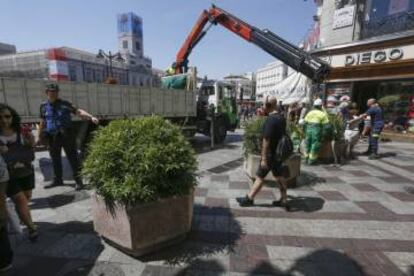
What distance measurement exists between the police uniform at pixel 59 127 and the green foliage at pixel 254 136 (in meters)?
3.42

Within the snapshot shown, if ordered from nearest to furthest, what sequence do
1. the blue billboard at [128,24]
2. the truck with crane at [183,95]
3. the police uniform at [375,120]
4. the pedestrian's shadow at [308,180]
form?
1. the pedestrian's shadow at [308,180]
2. the truck with crane at [183,95]
3. the police uniform at [375,120]
4. the blue billboard at [128,24]

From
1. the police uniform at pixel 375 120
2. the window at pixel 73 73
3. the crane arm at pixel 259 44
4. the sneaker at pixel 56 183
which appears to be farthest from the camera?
the window at pixel 73 73

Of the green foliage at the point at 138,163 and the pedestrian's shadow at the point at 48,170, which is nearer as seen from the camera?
the green foliage at the point at 138,163

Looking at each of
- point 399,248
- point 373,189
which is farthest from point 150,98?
point 399,248

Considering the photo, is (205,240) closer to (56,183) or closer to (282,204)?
(282,204)

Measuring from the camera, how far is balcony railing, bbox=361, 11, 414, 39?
10.8 meters

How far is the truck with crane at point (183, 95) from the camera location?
5695 millimetres

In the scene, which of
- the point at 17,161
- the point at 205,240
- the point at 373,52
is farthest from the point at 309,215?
the point at 373,52

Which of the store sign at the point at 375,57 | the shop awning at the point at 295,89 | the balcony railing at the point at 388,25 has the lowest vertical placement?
the shop awning at the point at 295,89

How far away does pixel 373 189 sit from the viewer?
5.06 m

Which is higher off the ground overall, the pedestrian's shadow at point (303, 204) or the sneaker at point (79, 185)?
the sneaker at point (79, 185)

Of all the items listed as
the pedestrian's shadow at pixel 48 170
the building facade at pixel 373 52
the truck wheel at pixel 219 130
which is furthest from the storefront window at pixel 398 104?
the pedestrian's shadow at pixel 48 170

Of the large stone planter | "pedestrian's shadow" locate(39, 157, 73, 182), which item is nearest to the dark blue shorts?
the large stone planter

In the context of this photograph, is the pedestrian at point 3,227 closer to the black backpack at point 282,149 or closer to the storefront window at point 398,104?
the black backpack at point 282,149
